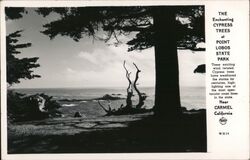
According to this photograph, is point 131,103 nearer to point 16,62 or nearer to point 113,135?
point 113,135

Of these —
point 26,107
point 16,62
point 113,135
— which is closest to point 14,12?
point 16,62

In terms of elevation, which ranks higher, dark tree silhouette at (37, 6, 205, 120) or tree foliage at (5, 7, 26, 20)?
tree foliage at (5, 7, 26, 20)

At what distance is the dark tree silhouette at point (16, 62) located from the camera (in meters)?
2.00

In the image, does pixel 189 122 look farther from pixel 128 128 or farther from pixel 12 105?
pixel 12 105

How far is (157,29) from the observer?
200cm

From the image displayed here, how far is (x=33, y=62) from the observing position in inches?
79.0

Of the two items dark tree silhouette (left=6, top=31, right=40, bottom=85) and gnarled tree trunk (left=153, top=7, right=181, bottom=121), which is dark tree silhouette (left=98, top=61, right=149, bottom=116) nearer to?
gnarled tree trunk (left=153, top=7, right=181, bottom=121)

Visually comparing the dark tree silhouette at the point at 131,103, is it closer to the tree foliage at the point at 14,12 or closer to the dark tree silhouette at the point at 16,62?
the dark tree silhouette at the point at 16,62

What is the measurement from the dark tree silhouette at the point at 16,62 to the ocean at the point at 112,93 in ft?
0.16

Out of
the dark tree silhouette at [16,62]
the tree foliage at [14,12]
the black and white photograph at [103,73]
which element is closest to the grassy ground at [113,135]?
the black and white photograph at [103,73]

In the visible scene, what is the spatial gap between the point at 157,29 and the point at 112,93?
27cm

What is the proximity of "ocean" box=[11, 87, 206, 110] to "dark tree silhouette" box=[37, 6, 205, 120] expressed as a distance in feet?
0.08

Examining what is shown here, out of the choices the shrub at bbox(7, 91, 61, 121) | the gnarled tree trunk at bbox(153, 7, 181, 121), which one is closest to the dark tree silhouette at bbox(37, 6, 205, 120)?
the gnarled tree trunk at bbox(153, 7, 181, 121)

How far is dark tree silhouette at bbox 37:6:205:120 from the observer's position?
2.00m
